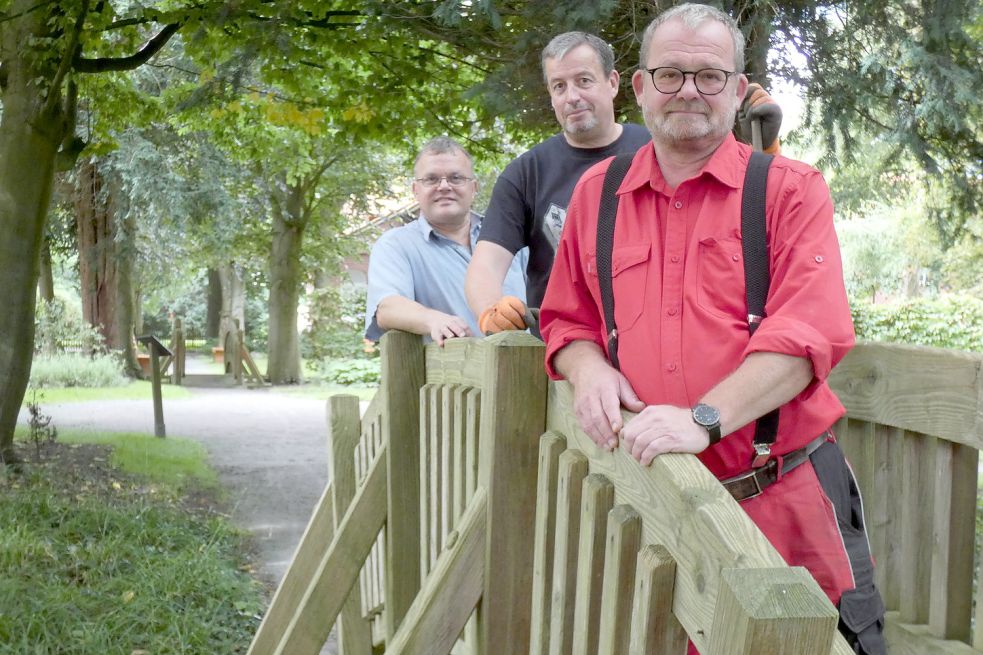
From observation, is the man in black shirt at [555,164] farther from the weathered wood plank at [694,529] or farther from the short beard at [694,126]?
the weathered wood plank at [694,529]

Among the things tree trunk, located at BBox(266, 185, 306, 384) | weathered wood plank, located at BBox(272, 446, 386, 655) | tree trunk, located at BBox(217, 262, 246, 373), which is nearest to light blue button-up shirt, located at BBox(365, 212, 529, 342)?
weathered wood plank, located at BBox(272, 446, 386, 655)

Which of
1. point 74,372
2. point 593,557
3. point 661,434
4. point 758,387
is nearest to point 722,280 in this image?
point 758,387

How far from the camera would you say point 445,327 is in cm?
334

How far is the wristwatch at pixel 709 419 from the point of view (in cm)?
183

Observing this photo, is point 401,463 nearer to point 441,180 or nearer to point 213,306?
point 441,180

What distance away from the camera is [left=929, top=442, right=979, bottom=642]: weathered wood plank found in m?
2.48

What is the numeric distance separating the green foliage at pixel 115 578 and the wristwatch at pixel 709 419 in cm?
420

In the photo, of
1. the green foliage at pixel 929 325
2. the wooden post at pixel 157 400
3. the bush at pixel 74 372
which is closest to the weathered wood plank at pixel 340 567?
the wooden post at pixel 157 400

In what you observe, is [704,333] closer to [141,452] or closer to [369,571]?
[369,571]

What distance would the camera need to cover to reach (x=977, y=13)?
548 centimetres

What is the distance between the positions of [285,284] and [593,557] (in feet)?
68.0

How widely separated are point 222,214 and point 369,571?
1532cm

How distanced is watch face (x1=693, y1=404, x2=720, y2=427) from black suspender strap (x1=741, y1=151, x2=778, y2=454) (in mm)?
257

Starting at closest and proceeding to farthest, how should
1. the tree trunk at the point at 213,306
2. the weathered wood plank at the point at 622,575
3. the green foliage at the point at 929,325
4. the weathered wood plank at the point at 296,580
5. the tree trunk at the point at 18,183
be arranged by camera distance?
1. the weathered wood plank at the point at 622,575
2. the weathered wood plank at the point at 296,580
3. the tree trunk at the point at 18,183
4. the green foliage at the point at 929,325
5. the tree trunk at the point at 213,306
